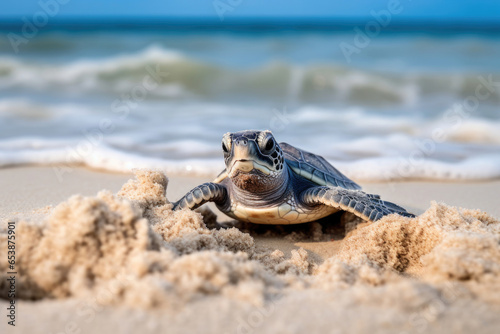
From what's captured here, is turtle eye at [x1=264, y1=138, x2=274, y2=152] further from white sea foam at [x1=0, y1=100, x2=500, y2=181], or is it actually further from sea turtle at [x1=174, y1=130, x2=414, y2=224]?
white sea foam at [x1=0, y1=100, x2=500, y2=181]

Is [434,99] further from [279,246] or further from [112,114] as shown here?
[279,246]

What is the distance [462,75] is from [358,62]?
3.50 m

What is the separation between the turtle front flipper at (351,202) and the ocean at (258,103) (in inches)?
71.1

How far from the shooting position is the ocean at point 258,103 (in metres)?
5.46

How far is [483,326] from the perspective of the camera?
1.52m

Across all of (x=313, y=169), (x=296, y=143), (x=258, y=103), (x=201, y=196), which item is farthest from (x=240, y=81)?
(x=201, y=196)

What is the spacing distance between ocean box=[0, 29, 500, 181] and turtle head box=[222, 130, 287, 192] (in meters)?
1.99

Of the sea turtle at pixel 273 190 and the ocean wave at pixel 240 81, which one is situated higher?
the ocean wave at pixel 240 81

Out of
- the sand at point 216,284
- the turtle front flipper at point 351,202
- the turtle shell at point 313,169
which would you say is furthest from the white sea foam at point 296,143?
the sand at point 216,284

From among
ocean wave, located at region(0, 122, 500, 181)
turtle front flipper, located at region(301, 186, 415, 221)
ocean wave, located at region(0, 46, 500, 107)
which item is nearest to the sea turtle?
turtle front flipper, located at region(301, 186, 415, 221)

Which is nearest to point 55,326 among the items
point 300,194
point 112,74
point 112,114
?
point 300,194

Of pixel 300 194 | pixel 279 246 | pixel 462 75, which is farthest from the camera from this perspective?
pixel 462 75

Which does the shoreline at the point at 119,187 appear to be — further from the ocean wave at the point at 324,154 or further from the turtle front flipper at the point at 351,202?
the turtle front flipper at the point at 351,202

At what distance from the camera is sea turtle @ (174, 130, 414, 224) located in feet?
9.51
